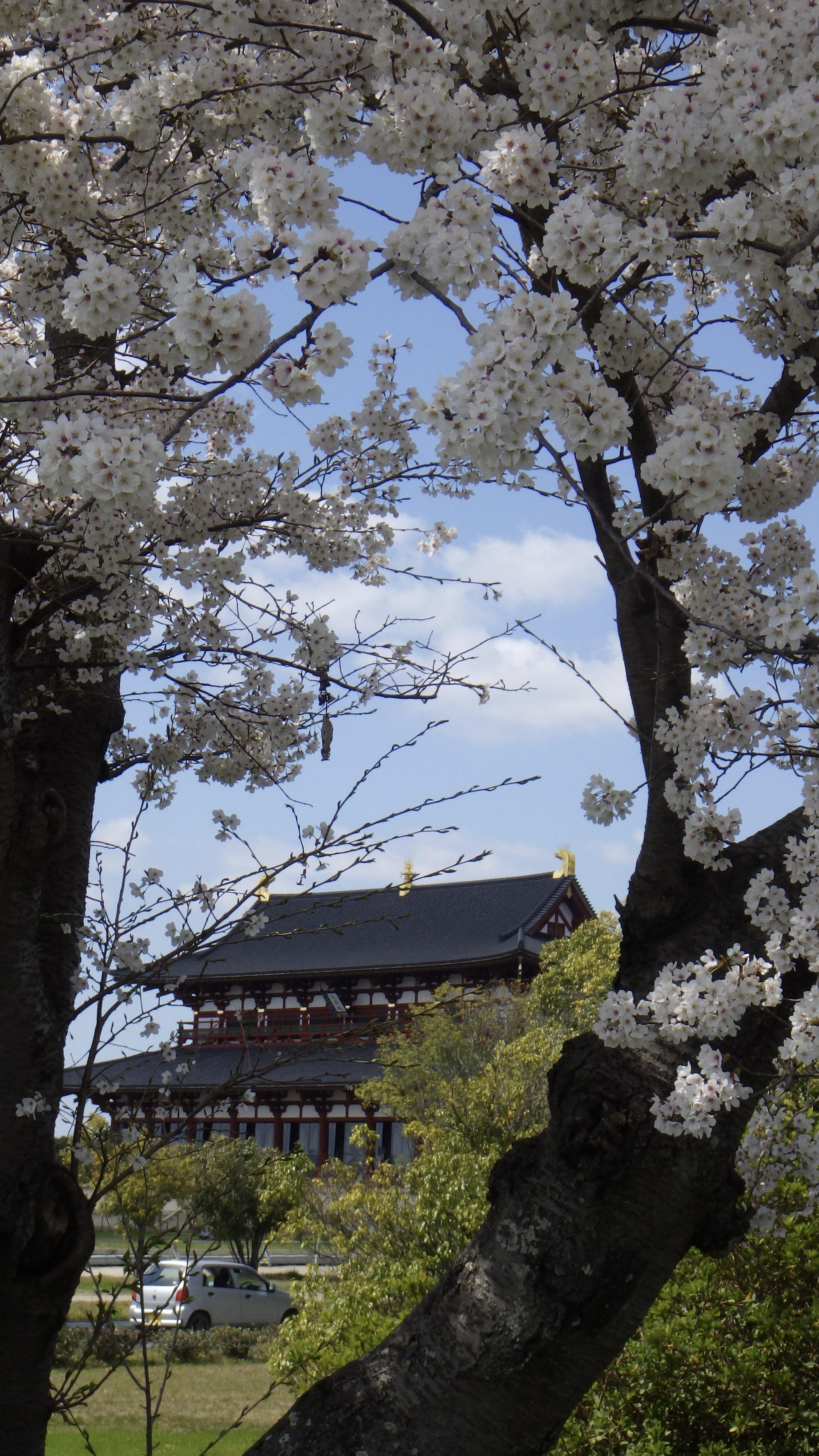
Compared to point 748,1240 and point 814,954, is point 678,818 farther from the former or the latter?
point 748,1240

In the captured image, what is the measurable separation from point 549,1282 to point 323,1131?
2461cm

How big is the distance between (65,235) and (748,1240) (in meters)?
5.40

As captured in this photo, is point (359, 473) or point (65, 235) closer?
point (65, 235)

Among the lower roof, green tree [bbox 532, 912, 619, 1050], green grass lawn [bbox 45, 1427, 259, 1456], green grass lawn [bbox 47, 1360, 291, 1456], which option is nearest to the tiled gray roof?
the lower roof

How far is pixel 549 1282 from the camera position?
2453 millimetres

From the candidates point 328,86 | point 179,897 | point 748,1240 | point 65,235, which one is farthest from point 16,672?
point 748,1240

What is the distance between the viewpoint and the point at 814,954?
2.63m

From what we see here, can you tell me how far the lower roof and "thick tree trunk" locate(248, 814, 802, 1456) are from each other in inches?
22.2

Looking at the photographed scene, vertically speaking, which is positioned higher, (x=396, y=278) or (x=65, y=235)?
(x=65, y=235)

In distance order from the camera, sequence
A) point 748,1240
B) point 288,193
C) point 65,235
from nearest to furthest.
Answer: point 288,193 → point 65,235 → point 748,1240

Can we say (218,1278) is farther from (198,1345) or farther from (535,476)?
(535,476)

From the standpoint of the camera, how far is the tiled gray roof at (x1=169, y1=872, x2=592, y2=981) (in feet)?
83.0

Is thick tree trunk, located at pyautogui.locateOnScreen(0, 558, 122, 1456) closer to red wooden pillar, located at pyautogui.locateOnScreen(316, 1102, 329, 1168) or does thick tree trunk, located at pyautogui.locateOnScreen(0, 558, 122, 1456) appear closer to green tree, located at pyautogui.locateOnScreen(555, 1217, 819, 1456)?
green tree, located at pyautogui.locateOnScreen(555, 1217, 819, 1456)

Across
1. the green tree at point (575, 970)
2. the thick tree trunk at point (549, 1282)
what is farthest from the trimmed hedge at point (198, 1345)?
the thick tree trunk at point (549, 1282)
